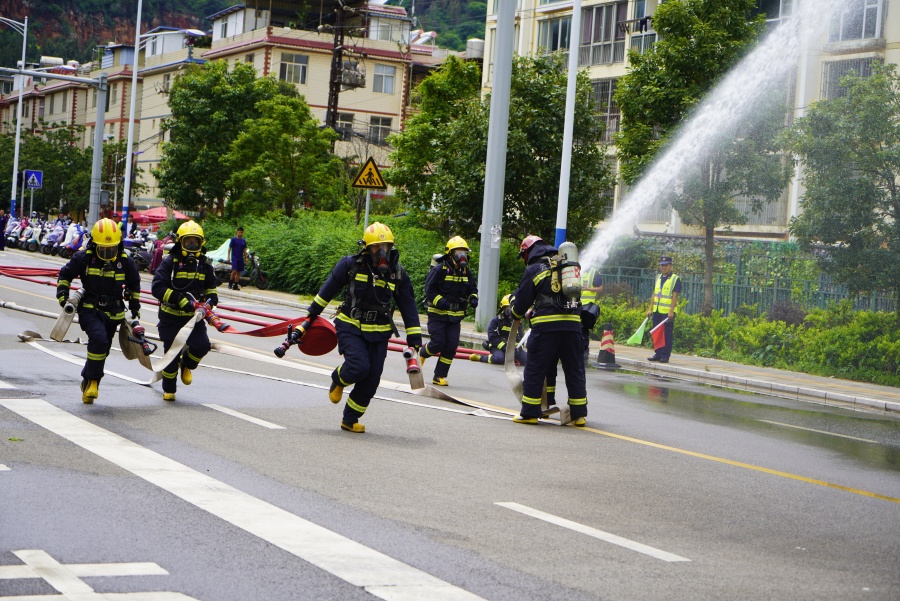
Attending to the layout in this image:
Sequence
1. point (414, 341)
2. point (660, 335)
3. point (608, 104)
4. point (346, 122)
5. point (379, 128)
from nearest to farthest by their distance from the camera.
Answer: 1. point (414, 341)
2. point (660, 335)
3. point (608, 104)
4. point (346, 122)
5. point (379, 128)

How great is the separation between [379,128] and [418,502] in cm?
6729

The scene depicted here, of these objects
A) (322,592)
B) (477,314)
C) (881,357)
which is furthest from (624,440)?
(477,314)

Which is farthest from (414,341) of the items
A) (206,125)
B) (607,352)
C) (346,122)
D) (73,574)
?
(346,122)

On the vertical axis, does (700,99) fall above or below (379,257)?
above

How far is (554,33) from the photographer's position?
47.5 metres

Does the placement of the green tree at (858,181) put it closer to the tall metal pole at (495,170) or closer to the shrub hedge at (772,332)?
the shrub hedge at (772,332)

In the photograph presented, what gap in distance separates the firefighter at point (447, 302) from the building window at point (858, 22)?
23592 mm

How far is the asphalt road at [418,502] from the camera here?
234 inches

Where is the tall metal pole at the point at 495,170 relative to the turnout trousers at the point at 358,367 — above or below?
above

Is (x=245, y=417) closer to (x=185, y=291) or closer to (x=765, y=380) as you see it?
(x=185, y=291)

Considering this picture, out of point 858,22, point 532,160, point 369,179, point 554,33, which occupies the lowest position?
point 369,179

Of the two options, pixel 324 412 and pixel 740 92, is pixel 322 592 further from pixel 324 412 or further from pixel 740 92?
pixel 740 92

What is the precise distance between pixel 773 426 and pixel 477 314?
12197 mm

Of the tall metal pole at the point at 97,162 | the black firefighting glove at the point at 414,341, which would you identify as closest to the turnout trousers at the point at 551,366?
the black firefighting glove at the point at 414,341
